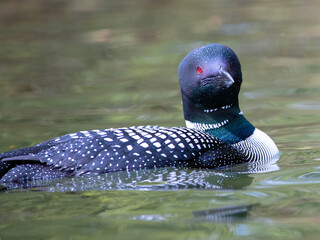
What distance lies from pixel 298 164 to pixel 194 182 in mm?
926

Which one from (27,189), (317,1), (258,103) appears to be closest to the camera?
(27,189)

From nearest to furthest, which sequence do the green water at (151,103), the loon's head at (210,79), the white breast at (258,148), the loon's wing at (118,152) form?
the green water at (151,103) → the loon's wing at (118,152) → the loon's head at (210,79) → the white breast at (258,148)

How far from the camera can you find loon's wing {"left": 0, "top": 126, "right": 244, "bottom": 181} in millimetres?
4801

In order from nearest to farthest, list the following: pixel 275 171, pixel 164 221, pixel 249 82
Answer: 1. pixel 164 221
2. pixel 275 171
3. pixel 249 82

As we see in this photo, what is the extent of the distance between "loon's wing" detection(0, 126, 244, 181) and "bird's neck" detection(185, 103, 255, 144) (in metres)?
0.38

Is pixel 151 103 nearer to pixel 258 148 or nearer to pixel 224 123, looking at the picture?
pixel 224 123

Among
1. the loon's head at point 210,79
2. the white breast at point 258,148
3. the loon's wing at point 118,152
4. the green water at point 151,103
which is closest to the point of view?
the green water at point 151,103

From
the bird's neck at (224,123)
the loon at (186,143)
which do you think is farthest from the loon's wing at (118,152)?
the bird's neck at (224,123)

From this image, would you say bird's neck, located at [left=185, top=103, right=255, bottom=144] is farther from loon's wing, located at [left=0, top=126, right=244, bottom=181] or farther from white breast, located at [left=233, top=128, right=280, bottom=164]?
loon's wing, located at [left=0, top=126, right=244, bottom=181]

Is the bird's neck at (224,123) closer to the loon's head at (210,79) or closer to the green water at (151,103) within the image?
the loon's head at (210,79)

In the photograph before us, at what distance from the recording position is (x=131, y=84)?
336 inches

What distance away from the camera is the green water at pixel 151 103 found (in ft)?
12.6

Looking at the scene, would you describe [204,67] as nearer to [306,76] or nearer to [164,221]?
[164,221]

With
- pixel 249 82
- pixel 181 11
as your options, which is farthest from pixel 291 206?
pixel 181 11
